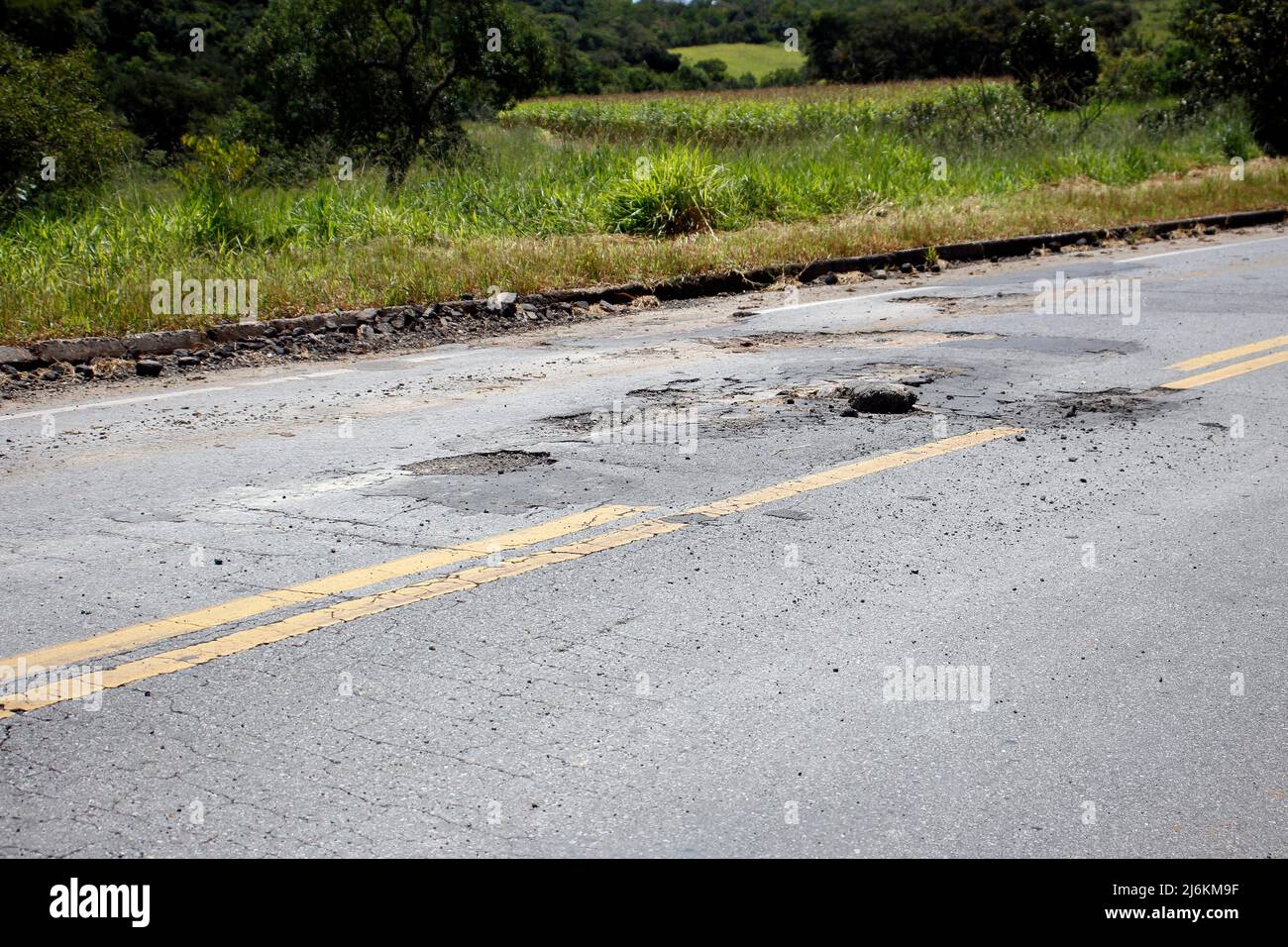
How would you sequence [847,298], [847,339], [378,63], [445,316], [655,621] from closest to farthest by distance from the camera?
[655,621] < [847,339] < [445,316] < [847,298] < [378,63]

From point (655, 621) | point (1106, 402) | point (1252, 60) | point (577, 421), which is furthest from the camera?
point (1252, 60)

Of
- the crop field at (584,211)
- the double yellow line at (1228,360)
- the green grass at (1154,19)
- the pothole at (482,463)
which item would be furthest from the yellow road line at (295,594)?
the green grass at (1154,19)

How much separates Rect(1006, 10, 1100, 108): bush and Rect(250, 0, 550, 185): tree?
37.6 feet

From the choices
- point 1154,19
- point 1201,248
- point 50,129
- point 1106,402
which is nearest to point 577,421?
point 1106,402

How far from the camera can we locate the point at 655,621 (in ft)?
13.9

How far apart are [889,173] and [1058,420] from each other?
11983mm

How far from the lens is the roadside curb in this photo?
9.01 meters

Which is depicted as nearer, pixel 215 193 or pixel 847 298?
pixel 847 298

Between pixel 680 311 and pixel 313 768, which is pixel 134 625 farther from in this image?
pixel 680 311

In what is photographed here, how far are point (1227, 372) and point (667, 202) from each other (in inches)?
327

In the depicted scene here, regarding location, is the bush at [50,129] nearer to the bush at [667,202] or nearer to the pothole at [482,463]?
the bush at [667,202]

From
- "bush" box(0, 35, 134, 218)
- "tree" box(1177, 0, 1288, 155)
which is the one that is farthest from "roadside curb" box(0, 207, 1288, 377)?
"tree" box(1177, 0, 1288, 155)

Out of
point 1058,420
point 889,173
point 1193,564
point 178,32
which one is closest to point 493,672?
point 1193,564

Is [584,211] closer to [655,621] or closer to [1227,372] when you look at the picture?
[1227,372]
